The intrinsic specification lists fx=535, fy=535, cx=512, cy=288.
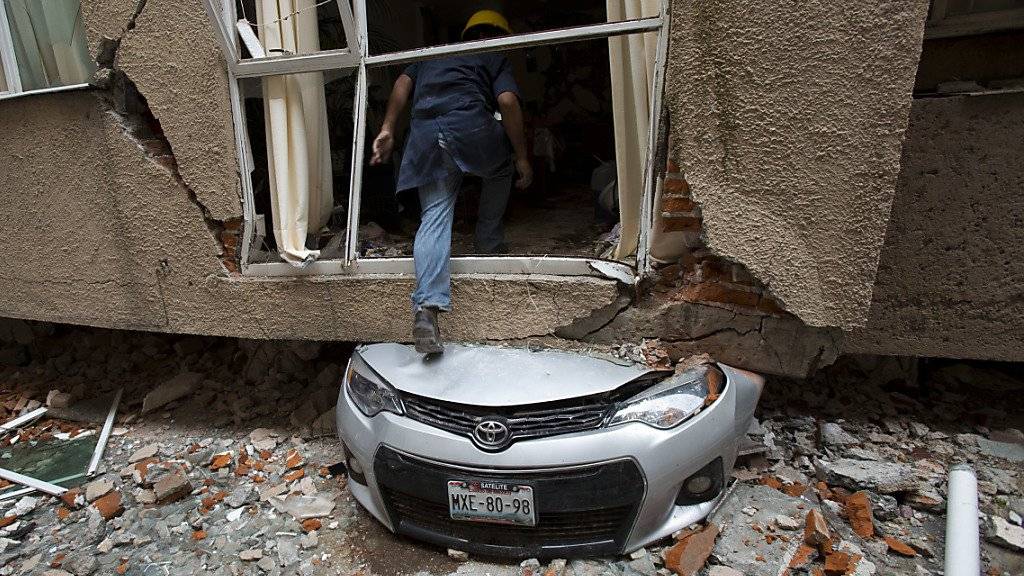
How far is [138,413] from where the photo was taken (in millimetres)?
3691

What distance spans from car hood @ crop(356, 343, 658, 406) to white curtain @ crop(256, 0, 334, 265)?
0.87 m

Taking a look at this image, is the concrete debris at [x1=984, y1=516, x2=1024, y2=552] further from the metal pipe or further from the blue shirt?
the metal pipe

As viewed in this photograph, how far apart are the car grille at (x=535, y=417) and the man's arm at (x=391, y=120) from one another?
1392mm

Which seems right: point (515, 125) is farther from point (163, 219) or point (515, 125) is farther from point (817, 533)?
point (817, 533)

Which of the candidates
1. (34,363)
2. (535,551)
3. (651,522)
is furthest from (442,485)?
(34,363)

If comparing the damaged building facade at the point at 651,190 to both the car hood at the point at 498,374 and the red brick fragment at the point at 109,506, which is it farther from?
the red brick fragment at the point at 109,506

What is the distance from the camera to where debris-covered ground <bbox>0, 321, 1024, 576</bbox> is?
2.13 meters

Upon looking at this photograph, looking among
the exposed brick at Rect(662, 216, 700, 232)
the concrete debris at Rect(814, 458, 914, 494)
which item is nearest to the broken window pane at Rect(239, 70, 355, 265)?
the exposed brick at Rect(662, 216, 700, 232)

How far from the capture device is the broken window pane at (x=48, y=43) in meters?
3.22

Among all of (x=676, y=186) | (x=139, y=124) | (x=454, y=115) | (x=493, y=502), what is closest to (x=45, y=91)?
(x=139, y=124)

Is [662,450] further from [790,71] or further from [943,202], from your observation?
[943,202]

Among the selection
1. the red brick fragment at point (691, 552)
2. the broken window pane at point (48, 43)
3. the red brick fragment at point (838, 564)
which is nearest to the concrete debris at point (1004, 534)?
the red brick fragment at point (838, 564)

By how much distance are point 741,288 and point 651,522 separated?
105 cm

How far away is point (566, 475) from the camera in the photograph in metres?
2.00
